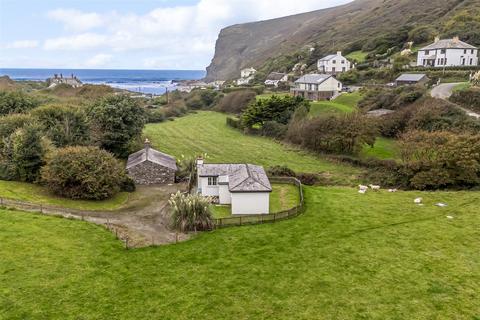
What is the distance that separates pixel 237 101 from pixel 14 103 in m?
44.2

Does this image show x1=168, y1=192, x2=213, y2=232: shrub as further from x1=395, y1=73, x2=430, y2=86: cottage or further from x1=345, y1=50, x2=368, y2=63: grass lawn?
x1=345, y1=50, x2=368, y2=63: grass lawn

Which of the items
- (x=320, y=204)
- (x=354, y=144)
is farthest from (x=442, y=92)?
(x=320, y=204)

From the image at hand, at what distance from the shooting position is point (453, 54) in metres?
69.4

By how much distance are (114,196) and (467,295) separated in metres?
25.0

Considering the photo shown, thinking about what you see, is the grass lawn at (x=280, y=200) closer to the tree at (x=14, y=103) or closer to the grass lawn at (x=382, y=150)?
the grass lawn at (x=382, y=150)

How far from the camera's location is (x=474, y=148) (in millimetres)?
31578

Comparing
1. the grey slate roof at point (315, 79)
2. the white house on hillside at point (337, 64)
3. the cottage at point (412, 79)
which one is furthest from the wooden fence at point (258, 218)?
the white house on hillside at point (337, 64)

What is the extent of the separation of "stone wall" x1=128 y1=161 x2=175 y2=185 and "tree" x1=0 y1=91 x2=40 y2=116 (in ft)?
67.1

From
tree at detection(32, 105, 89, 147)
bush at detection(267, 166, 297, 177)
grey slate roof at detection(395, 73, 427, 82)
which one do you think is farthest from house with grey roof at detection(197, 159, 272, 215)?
grey slate roof at detection(395, 73, 427, 82)

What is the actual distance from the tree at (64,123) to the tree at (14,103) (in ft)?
22.8

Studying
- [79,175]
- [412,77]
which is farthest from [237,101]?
[79,175]

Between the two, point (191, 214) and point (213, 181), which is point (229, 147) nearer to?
point (213, 181)

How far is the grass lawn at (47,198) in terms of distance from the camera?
29.4 m

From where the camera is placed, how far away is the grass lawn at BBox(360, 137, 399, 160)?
43219mm
